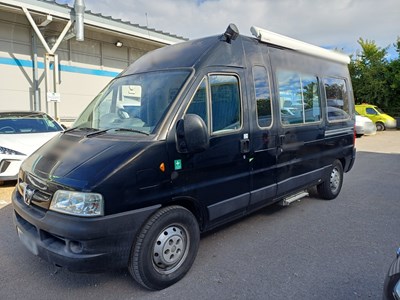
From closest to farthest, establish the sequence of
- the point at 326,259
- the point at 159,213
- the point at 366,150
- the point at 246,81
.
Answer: the point at 159,213, the point at 326,259, the point at 246,81, the point at 366,150

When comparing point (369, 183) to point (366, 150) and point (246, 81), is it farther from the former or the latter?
point (366, 150)

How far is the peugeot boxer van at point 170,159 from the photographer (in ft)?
8.46

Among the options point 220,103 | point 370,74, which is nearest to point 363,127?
point 370,74

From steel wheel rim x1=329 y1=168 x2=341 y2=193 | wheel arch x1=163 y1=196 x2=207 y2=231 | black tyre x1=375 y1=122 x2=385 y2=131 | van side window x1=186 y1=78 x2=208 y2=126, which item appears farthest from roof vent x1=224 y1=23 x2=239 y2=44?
black tyre x1=375 y1=122 x2=385 y2=131

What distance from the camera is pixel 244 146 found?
3.62 m

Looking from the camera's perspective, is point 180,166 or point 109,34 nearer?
point 180,166

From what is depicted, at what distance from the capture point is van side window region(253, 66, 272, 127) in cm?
386

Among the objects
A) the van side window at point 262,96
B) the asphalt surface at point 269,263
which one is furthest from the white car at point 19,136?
the van side window at point 262,96

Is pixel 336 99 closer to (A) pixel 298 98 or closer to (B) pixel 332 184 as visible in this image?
(A) pixel 298 98

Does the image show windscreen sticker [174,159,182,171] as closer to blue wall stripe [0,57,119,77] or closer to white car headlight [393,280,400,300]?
white car headlight [393,280,400,300]

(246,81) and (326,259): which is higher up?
(246,81)

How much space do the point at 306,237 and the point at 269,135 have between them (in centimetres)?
142

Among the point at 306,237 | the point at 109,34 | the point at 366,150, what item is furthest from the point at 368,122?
the point at 306,237

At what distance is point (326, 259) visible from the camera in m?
3.46
